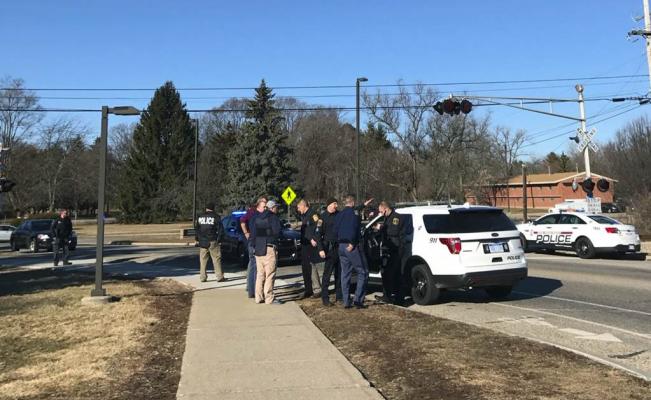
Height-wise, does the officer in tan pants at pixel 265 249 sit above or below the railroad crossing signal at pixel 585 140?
below

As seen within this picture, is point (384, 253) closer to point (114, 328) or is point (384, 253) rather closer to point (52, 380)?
point (114, 328)

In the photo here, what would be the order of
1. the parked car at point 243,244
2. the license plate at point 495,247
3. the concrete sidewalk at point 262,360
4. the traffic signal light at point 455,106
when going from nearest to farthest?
the concrete sidewalk at point 262,360
the license plate at point 495,247
the parked car at point 243,244
the traffic signal light at point 455,106

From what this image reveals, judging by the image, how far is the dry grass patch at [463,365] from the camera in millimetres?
5168

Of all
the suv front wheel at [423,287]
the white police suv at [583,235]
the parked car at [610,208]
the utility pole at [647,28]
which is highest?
the utility pole at [647,28]

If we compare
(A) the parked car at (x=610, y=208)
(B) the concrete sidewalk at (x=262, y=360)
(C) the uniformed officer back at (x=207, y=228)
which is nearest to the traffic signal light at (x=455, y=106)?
(C) the uniformed officer back at (x=207, y=228)

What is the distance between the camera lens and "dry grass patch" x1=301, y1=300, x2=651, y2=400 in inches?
203

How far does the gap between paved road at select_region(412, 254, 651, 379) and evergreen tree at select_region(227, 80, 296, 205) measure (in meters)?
37.9

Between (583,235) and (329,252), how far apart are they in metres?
13.0

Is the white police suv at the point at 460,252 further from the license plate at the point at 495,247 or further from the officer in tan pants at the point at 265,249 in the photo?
the officer in tan pants at the point at 265,249

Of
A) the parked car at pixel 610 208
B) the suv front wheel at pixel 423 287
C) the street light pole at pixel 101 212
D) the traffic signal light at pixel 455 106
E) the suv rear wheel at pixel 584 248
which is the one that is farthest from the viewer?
the parked car at pixel 610 208

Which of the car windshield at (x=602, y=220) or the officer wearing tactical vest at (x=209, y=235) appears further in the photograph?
the car windshield at (x=602, y=220)

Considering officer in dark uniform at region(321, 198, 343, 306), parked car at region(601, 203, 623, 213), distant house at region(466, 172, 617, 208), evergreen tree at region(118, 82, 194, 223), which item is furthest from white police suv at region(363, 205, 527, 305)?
distant house at region(466, 172, 617, 208)

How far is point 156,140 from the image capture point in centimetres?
7269

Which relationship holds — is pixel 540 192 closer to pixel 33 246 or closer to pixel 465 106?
pixel 465 106
